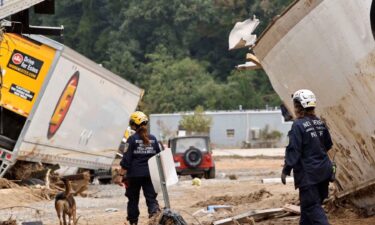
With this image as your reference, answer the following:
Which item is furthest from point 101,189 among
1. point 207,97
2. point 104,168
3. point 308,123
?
point 207,97

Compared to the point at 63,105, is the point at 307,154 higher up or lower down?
lower down

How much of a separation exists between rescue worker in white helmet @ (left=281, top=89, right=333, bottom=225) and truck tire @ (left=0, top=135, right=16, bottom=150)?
12641 millimetres

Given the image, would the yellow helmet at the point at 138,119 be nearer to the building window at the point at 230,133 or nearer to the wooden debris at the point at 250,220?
the wooden debris at the point at 250,220

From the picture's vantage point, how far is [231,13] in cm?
9225

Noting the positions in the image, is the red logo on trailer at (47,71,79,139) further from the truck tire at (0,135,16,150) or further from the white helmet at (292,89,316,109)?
the white helmet at (292,89,316,109)

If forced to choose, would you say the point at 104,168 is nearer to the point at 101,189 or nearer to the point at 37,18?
the point at 101,189

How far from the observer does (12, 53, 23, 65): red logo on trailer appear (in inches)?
829

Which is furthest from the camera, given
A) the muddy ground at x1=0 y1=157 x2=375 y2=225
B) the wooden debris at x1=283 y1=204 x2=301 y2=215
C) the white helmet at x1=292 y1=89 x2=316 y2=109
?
the muddy ground at x1=0 y1=157 x2=375 y2=225

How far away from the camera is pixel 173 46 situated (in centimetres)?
9575

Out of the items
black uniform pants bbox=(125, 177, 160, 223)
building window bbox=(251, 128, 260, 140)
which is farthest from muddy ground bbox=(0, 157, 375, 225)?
building window bbox=(251, 128, 260, 140)

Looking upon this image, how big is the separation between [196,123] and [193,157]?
4088cm

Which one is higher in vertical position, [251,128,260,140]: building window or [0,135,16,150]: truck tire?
[251,128,260,140]: building window

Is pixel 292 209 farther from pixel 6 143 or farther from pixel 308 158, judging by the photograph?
pixel 6 143

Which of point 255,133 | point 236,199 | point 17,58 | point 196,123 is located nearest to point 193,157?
point 17,58
